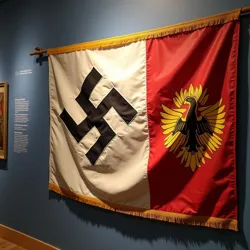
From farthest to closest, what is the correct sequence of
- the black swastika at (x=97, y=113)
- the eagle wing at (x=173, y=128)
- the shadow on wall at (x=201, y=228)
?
the black swastika at (x=97, y=113)
the eagle wing at (x=173, y=128)
the shadow on wall at (x=201, y=228)

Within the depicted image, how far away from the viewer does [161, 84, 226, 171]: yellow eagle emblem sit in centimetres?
139

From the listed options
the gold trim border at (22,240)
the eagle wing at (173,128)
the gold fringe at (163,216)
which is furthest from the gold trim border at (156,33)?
the gold trim border at (22,240)

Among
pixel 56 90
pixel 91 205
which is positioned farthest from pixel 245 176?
pixel 56 90

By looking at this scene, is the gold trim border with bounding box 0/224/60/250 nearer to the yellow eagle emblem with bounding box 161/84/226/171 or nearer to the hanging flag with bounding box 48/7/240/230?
the hanging flag with bounding box 48/7/240/230

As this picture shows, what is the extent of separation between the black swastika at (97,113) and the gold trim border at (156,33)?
202mm

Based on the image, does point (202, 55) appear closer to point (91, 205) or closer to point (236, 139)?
point (236, 139)

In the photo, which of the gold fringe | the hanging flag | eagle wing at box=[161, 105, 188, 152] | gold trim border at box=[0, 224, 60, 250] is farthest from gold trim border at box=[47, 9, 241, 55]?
gold trim border at box=[0, 224, 60, 250]

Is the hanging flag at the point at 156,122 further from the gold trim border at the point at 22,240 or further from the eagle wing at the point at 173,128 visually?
the gold trim border at the point at 22,240

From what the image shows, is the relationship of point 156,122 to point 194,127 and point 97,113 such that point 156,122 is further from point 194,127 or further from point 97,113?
point 97,113

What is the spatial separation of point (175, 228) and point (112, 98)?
93 centimetres

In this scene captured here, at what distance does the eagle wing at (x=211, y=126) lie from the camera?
1372mm

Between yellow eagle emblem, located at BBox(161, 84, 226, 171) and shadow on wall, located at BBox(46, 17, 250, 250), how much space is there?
0.12 meters

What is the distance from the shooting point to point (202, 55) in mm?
1419

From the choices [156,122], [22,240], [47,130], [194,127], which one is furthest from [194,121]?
[22,240]
